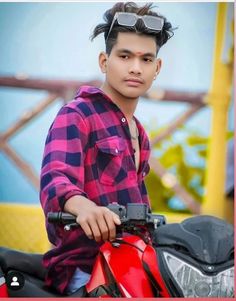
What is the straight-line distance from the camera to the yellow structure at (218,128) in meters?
3.87

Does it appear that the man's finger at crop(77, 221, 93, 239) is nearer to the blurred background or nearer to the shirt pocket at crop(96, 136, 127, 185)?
the shirt pocket at crop(96, 136, 127, 185)

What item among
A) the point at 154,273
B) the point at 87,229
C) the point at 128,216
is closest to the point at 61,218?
the point at 87,229

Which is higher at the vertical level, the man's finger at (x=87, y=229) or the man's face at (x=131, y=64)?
the man's face at (x=131, y=64)

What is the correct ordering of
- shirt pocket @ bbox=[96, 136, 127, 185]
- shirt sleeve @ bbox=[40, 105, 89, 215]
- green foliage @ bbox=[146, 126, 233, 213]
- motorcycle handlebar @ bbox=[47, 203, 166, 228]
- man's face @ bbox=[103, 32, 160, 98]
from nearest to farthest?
motorcycle handlebar @ bbox=[47, 203, 166, 228], shirt sleeve @ bbox=[40, 105, 89, 215], shirt pocket @ bbox=[96, 136, 127, 185], man's face @ bbox=[103, 32, 160, 98], green foliage @ bbox=[146, 126, 233, 213]

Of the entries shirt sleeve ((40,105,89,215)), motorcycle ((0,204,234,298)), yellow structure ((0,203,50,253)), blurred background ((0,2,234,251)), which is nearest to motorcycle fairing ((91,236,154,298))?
motorcycle ((0,204,234,298))

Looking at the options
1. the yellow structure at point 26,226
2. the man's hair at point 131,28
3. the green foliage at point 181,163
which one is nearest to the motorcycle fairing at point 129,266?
the man's hair at point 131,28

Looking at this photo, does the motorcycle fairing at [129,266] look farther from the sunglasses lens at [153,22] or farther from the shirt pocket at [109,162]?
the sunglasses lens at [153,22]

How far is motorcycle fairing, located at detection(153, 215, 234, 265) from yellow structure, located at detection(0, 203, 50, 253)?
1536mm

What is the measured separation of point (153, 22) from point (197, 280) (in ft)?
3.49

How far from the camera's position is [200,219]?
205cm

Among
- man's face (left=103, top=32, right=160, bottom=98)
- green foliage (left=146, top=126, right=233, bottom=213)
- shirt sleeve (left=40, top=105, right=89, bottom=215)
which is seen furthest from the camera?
green foliage (left=146, top=126, right=233, bottom=213)

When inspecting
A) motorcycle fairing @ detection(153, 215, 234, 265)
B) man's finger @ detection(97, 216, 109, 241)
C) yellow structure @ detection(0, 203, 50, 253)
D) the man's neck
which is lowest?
yellow structure @ detection(0, 203, 50, 253)

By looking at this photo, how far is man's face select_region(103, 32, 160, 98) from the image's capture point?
2.56m

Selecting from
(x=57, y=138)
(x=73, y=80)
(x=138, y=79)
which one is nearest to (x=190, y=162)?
(x=73, y=80)
